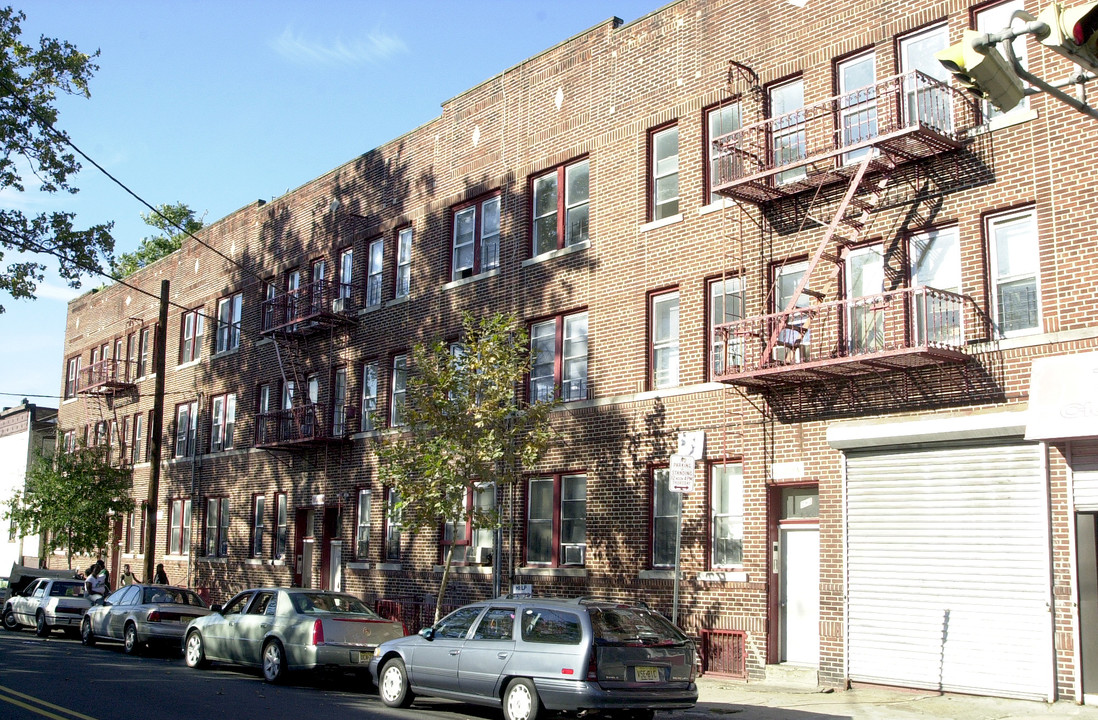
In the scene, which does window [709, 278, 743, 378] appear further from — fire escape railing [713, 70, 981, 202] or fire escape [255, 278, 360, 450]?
fire escape [255, 278, 360, 450]

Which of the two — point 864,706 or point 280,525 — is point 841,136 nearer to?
point 864,706

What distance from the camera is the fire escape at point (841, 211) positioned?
51.2ft

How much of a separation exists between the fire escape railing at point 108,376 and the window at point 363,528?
1685cm

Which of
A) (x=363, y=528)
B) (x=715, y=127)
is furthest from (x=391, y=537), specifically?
(x=715, y=127)

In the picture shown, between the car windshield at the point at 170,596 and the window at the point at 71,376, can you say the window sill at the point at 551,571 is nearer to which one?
the car windshield at the point at 170,596

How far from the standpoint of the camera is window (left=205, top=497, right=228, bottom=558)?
33.1 m

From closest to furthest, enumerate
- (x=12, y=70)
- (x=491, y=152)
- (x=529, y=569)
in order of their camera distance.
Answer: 1. (x=529, y=569)
2. (x=491, y=152)
3. (x=12, y=70)

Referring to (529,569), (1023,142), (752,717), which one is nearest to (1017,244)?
(1023,142)

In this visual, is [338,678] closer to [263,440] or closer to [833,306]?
[833,306]

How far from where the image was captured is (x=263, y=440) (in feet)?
101

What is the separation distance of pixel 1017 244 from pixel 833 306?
270 centimetres

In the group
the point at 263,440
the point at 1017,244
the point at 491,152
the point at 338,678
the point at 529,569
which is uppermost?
the point at 491,152

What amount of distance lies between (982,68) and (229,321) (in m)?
29.4

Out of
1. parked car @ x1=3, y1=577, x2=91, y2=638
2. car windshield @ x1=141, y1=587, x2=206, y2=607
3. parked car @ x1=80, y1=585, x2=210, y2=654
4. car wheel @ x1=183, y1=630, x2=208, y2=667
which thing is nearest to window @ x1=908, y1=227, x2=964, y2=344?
car wheel @ x1=183, y1=630, x2=208, y2=667
